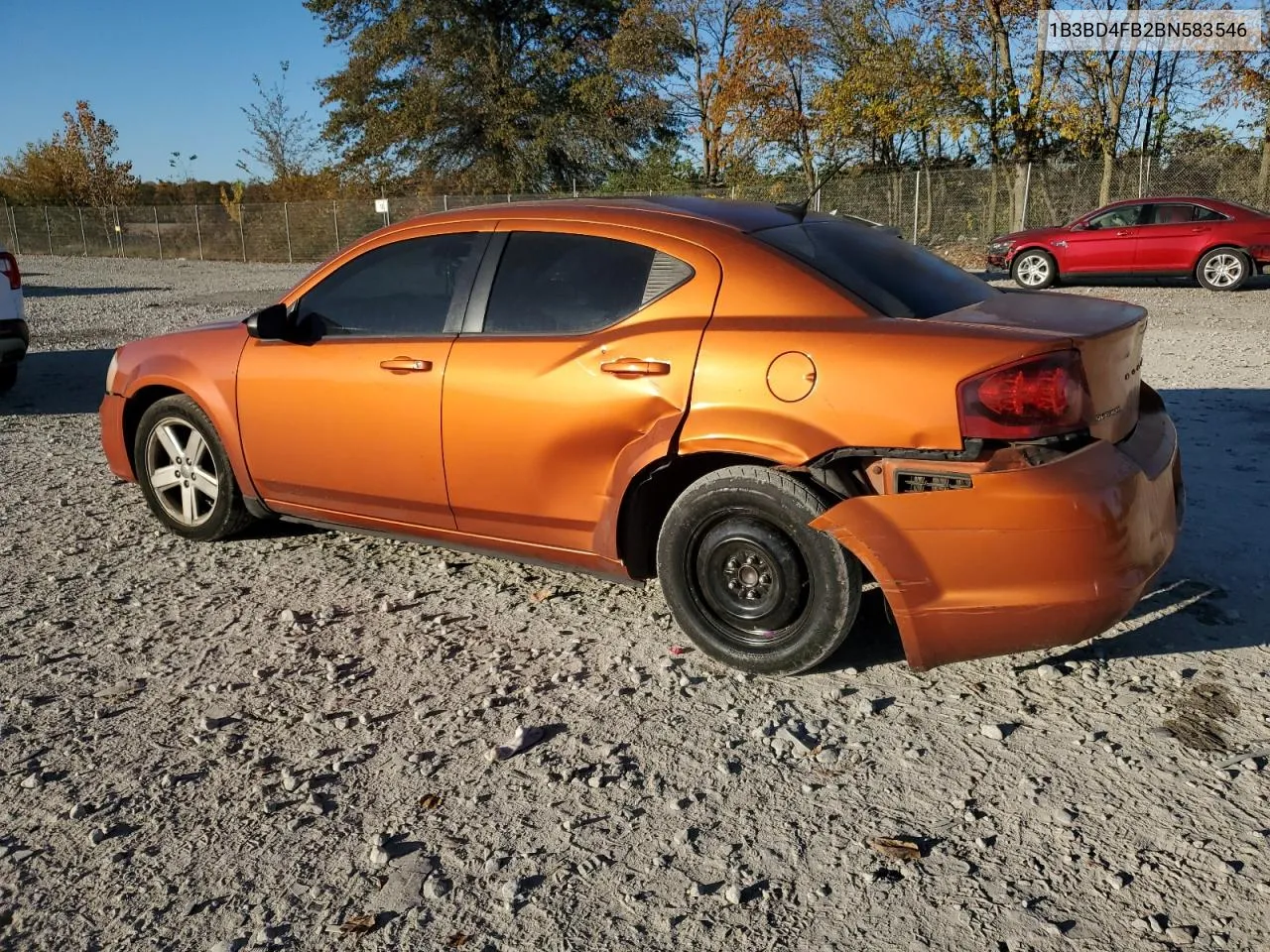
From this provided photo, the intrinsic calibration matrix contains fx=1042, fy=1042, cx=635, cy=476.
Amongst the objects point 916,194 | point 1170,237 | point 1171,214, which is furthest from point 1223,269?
point 916,194

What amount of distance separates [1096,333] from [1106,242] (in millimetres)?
15522

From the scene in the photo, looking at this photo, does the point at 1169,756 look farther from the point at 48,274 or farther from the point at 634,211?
the point at 48,274

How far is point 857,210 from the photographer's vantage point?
27406 mm

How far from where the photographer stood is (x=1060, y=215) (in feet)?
83.8

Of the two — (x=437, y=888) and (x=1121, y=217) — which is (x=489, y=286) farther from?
(x=1121, y=217)

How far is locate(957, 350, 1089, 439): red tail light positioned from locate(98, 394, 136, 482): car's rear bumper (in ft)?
13.7

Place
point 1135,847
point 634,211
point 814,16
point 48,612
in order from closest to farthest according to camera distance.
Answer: point 1135,847 < point 634,211 < point 48,612 < point 814,16

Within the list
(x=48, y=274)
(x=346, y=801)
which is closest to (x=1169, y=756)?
(x=346, y=801)

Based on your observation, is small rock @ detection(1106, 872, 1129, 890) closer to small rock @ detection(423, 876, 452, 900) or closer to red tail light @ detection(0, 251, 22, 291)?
small rock @ detection(423, 876, 452, 900)

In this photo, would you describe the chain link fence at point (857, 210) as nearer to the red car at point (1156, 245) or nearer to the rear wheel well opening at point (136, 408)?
the red car at point (1156, 245)

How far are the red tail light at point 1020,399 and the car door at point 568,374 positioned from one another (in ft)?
3.03

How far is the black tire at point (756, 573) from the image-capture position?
331 cm

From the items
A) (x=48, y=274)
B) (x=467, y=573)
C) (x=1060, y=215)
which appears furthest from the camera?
(x=48, y=274)

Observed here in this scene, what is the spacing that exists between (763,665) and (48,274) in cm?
3050
